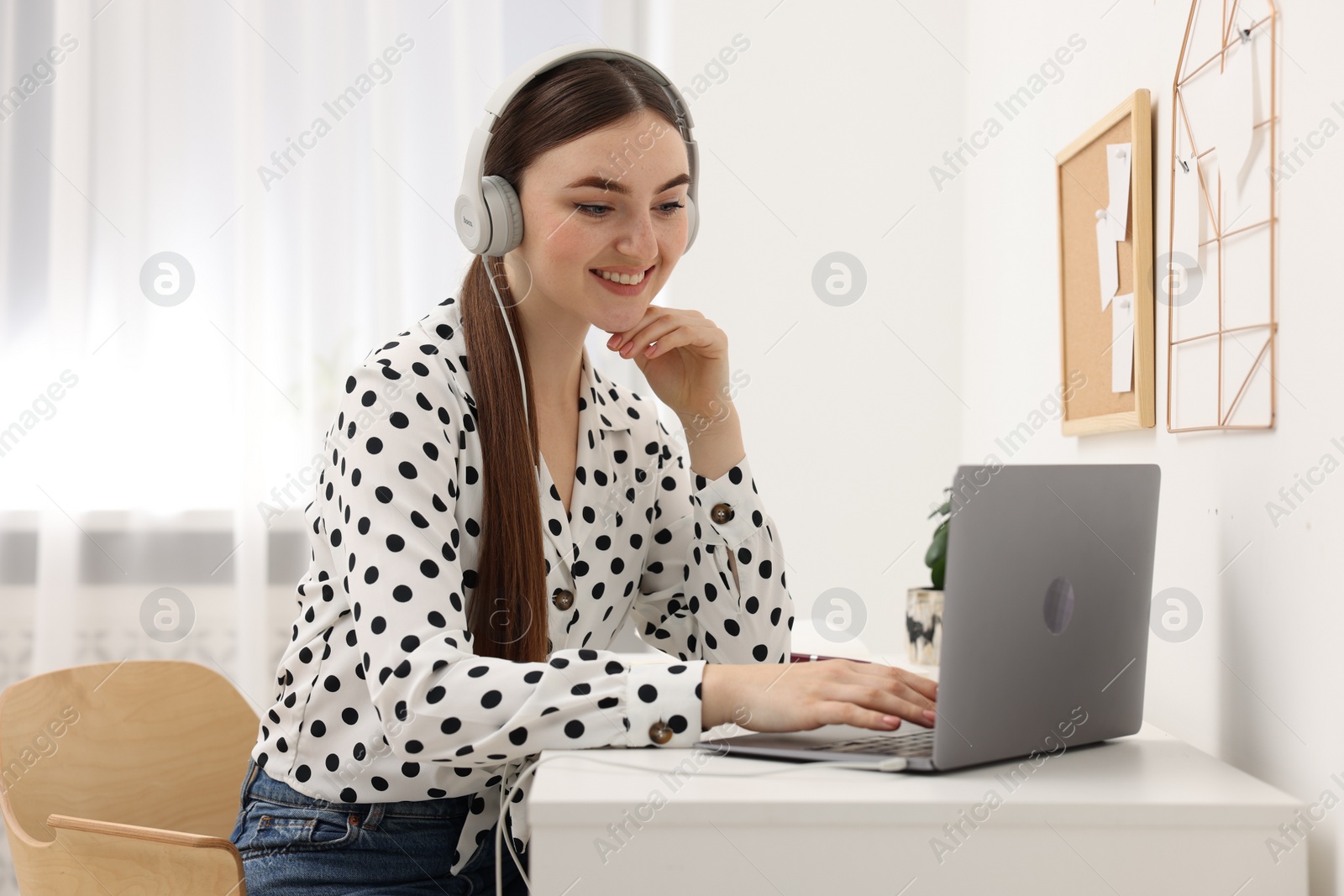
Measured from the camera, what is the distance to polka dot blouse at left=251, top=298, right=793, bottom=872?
81 cm

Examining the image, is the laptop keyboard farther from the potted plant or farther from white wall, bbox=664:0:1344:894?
white wall, bbox=664:0:1344:894

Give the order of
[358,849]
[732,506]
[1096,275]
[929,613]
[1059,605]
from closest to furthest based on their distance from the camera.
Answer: [1059,605] < [358,849] < [732,506] < [1096,275] < [929,613]

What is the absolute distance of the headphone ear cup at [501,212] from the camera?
1.02 metres

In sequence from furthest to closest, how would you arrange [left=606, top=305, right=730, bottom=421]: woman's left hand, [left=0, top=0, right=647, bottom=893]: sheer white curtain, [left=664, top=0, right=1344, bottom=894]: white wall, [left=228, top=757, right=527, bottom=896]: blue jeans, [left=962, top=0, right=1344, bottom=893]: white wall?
1. [left=0, top=0, right=647, bottom=893]: sheer white curtain
2. [left=664, top=0, right=1344, bottom=894]: white wall
3. [left=606, top=305, right=730, bottom=421]: woman's left hand
4. [left=228, top=757, right=527, bottom=896]: blue jeans
5. [left=962, top=0, right=1344, bottom=893]: white wall

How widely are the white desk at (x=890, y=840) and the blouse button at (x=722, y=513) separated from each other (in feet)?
1.52

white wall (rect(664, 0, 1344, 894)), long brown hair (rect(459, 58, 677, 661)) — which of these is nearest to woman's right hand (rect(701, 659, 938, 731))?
long brown hair (rect(459, 58, 677, 661))

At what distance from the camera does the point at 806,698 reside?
82 cm

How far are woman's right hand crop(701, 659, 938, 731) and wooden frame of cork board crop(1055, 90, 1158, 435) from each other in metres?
0.53

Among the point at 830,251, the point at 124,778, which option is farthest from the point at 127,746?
the point at 830,251

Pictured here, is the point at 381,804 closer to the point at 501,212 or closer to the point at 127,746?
the point at 127,746

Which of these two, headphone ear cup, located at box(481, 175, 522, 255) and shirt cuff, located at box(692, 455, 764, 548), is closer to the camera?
headphone ear cup, located at box(481, 175, 522, 255)

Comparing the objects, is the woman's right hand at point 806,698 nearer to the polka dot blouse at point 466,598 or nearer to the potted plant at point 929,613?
the polka dot blouse at point 466,598

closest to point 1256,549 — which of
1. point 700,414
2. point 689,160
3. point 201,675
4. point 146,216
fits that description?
point 700,414

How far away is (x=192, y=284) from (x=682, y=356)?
4.59ft
